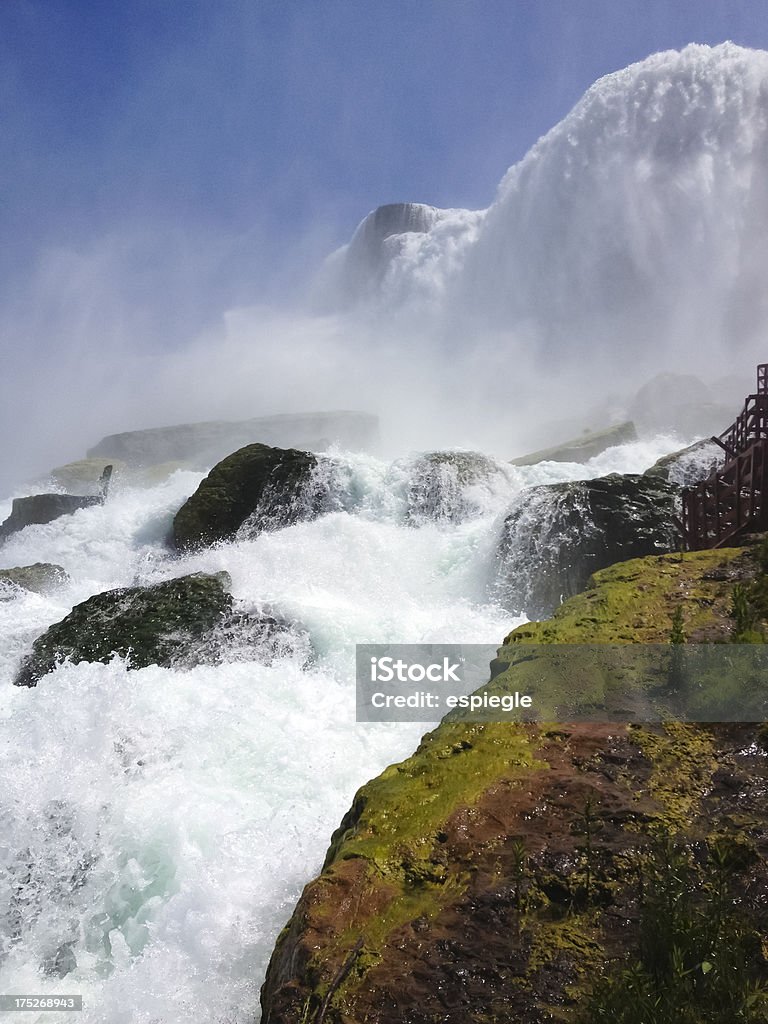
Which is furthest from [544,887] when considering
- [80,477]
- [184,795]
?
[80,477]

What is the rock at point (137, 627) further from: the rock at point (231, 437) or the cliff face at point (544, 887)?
the rock at point (231, 437)

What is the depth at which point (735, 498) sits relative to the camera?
909cm

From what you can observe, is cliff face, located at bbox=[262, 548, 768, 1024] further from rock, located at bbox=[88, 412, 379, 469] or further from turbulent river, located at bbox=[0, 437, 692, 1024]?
rock, located at bbox=[88, 412, 379, 469]

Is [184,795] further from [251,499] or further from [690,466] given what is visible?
[690,466]

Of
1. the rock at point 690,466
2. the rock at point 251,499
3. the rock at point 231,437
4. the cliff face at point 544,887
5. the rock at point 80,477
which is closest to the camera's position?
the cliff face at point 544,887

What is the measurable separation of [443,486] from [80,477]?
31.7 meters

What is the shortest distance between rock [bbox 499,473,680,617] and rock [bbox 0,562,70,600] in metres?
10.1

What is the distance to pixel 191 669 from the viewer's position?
8.35 m

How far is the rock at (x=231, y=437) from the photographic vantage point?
45.2 m

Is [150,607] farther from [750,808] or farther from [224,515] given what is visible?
[750,808]

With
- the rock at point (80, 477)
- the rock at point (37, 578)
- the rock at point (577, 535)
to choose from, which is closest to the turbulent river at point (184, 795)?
the rock at point (577, 535)

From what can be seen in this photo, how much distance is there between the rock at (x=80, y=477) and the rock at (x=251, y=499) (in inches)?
912

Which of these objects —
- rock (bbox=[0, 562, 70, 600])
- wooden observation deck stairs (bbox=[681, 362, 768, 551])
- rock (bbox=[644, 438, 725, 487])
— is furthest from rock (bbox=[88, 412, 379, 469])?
wooden observation deck stairs (bbox=[681, 362, 768, 551])

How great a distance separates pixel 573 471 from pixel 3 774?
16409 mm
